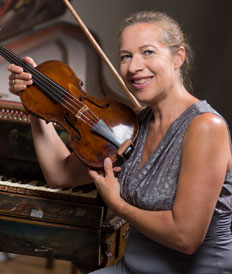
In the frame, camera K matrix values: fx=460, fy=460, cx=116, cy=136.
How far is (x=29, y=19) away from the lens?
294 centimetres

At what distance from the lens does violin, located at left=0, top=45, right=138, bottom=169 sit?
1.43 meters

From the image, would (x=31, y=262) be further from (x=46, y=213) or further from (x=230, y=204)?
(x=230, y=204)

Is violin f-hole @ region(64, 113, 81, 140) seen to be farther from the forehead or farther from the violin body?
the forehead

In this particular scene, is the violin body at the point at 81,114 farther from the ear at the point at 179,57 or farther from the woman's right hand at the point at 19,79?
the ear at the point at 179,57

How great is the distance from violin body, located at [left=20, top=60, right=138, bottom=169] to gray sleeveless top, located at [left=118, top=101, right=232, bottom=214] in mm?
105

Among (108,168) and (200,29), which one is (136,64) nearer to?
(108,168)

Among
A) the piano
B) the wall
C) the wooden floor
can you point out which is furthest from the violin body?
the wooden floor

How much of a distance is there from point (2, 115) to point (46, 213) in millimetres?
593

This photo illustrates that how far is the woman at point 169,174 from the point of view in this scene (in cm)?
119

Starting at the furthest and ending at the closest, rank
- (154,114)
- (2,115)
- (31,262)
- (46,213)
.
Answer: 1. (31,262)
2. (2,115)
3. (46,213)
4. (154,114)

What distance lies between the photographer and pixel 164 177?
1279 mm

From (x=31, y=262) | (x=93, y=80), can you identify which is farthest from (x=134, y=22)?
(x=31, y=262)

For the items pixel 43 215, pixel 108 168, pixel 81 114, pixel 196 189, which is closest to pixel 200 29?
pixel 43 215

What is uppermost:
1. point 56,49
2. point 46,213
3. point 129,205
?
point 56,49
